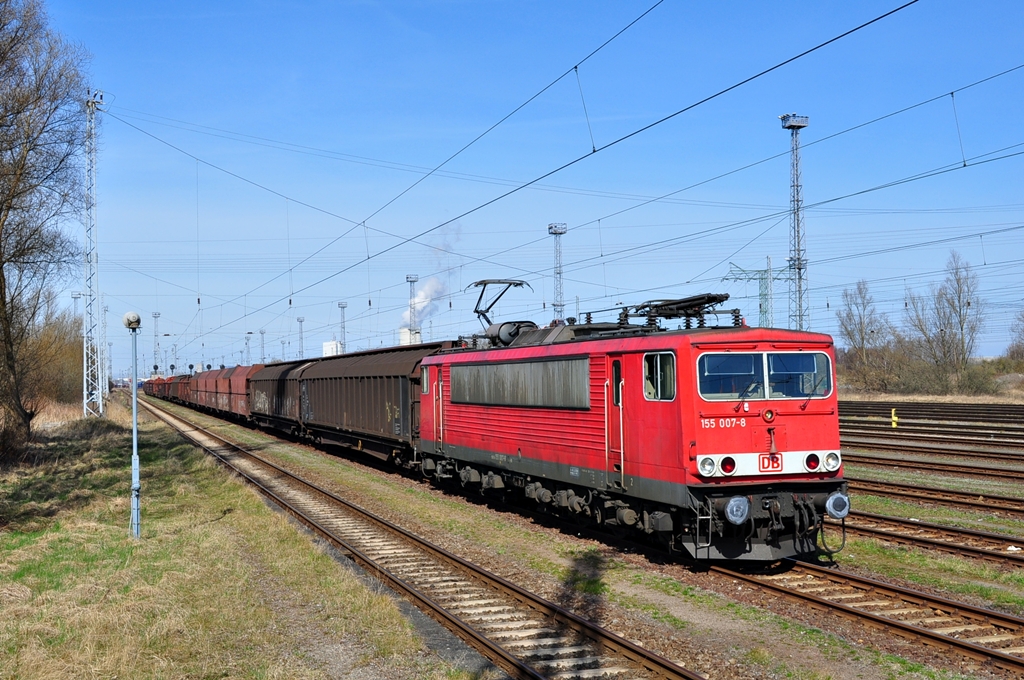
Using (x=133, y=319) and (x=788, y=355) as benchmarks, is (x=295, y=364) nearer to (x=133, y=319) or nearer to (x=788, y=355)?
(x=133, y=319)

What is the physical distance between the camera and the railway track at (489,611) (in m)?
8.43

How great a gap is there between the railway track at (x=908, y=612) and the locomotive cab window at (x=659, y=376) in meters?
2.64

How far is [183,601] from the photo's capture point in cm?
1088

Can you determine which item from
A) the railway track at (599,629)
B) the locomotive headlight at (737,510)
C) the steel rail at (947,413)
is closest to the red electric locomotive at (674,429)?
the locomotive headlight at (737,510)

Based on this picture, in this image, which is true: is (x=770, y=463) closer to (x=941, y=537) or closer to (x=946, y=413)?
(x=941, y=537)

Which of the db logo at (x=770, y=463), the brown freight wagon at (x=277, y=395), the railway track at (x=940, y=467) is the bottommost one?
the railway track at (x=940, y=467)

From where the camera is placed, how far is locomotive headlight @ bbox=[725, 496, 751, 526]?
1116 centimetres

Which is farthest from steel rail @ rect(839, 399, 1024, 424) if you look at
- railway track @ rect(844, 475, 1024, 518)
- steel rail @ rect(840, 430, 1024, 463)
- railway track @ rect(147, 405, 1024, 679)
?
railway track @ rect(147, 405, 1024, 679)

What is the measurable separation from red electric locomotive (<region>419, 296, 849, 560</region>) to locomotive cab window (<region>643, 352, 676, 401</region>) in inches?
0.8

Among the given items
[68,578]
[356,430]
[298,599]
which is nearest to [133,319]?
[68,578]

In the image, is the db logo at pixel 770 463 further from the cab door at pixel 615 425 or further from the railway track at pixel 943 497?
the railway track at pixel 943 497

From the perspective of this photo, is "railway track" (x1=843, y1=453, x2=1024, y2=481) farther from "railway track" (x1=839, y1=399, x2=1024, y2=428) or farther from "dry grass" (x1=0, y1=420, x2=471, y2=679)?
"dry grass" (x1=0, y1=420, x2=471, y2=679)

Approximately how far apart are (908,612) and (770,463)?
2573 mm

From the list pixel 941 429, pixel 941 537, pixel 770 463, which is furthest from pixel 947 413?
pixel 770 463
